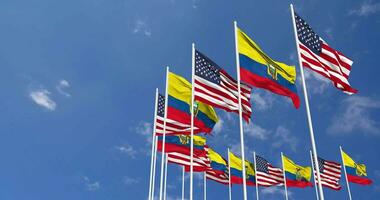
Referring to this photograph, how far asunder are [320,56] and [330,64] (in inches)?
22.5

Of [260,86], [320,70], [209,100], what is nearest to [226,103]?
[209,100]

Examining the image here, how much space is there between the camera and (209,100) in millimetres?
17906

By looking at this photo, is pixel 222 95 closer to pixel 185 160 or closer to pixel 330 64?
pixel 330 64

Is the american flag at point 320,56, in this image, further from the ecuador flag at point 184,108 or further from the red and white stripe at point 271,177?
the red and white stripe at point 271,177

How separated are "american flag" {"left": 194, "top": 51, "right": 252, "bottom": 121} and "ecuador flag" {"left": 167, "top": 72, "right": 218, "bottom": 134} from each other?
2.43 m

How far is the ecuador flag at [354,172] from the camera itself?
38.1 m

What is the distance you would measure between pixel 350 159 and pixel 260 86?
2701 cm

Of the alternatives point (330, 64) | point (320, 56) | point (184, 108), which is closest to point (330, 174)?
point (184, 108)

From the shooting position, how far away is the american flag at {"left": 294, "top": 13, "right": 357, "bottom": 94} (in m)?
15.6

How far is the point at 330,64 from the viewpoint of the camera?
1611cm

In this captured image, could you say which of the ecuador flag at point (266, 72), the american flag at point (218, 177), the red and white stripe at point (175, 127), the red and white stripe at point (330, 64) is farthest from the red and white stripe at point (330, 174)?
the ecuador flag at point (266, 72)

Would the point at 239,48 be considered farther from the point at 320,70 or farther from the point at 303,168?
the point at 303,168

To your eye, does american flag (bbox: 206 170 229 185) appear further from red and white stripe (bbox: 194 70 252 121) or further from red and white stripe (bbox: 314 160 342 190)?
red and white stripe (bbox: 194 70 252 121)

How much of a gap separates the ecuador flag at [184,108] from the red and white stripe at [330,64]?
6.85m
